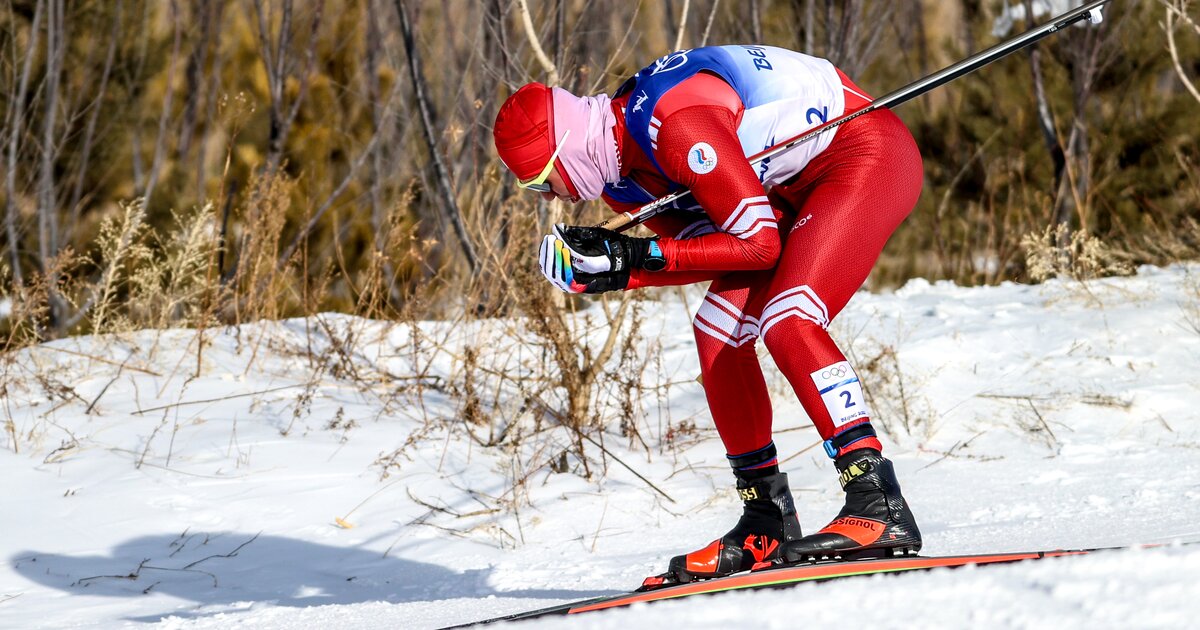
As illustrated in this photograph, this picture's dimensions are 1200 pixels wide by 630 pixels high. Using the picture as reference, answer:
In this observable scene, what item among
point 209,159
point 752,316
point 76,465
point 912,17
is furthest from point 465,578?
point 912,17

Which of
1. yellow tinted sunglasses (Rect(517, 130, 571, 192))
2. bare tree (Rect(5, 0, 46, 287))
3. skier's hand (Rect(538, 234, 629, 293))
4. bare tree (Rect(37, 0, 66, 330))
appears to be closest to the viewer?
skier's hand (Rect(538, 234, 629, 293))

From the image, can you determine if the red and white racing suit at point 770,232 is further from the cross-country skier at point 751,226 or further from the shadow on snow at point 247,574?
the shadow on snow at point 247,574

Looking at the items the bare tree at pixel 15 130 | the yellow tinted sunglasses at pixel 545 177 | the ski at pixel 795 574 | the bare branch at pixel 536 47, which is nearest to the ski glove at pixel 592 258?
the yellow tinted sunglasses at pixel 545 177

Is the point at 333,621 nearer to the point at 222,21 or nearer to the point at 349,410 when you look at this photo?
the point at 349,410

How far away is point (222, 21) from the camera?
8.93 metres

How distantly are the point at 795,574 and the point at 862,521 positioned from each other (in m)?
0.20

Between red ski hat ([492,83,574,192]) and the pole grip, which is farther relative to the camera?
the pole grip

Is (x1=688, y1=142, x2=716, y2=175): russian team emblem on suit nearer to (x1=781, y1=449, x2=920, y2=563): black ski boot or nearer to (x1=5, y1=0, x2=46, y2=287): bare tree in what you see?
(x1=781, y1=449, x2=920, y2=563): black ski boot

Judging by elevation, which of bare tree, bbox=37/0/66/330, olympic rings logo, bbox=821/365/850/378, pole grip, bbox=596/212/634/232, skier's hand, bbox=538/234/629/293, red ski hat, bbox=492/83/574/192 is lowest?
olympic rings logo, bbox=821/365/850/378

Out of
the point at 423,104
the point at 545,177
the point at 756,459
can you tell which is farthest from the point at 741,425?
the point at 423,104

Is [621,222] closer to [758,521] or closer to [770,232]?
[770,232]

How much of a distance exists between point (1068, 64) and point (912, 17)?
2930 mm

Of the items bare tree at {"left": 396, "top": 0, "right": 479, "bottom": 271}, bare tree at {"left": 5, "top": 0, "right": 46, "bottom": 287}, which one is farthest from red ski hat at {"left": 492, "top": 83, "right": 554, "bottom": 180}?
bare tree at {"left": 5, "top": 0, "right": 46, "bottom": 287}

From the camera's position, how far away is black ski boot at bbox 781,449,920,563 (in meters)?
2.64
